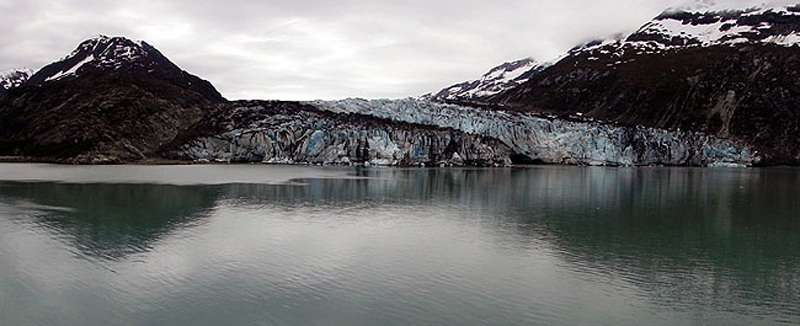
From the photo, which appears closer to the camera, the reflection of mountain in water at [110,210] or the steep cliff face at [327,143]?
the reflection of mountain in water at [110,210]

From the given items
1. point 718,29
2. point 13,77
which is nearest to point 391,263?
point 718,29

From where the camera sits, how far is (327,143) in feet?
229

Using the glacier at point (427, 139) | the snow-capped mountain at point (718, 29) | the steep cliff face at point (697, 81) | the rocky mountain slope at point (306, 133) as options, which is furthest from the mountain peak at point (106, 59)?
the snow-capped mountain at point (718, 29)

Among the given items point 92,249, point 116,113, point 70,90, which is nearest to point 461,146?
point 116,113

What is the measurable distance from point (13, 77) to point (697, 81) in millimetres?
189488

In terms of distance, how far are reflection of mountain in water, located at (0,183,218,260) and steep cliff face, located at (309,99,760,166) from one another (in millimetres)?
48814

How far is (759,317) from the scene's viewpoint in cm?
989

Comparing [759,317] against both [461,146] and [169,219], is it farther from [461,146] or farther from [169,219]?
[461,146]

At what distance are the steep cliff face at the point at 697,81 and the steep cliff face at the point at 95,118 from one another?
61757mm

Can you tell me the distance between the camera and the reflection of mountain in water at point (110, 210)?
1639cm

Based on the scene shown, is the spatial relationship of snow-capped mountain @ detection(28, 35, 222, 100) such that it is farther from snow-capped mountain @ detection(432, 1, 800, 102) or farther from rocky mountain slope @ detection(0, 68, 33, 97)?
snow-capped mountain @ detection(432, 1, 800, 102)

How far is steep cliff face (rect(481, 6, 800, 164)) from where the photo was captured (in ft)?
346

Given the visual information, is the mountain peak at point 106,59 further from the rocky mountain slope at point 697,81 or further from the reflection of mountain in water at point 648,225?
the reflection of mountain in water at point 648,225

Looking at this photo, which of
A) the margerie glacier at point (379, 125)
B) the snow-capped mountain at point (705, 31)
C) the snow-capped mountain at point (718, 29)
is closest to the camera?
the margerie glacier at point (379, 125)
